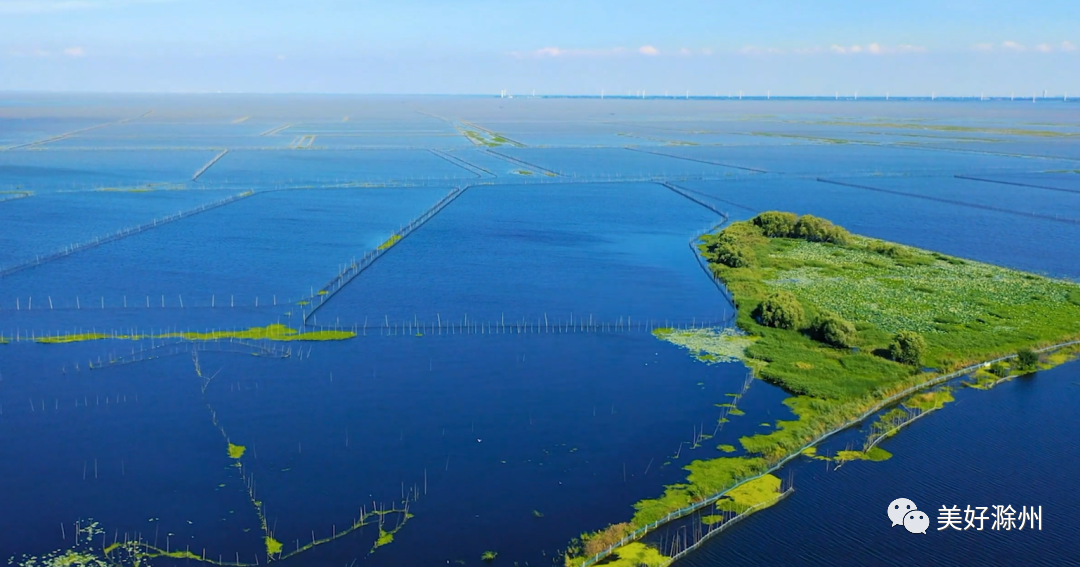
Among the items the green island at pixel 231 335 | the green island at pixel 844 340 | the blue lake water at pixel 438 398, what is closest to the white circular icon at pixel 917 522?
the blue lake water at pixel 438 398

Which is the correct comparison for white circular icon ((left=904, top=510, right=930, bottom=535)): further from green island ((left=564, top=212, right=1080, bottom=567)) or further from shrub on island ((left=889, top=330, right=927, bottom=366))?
shrub on island ((left=889, top=330, right=927, bottom=366))

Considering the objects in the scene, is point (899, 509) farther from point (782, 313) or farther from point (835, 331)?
point (782, 313)

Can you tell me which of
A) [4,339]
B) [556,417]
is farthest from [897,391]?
[4,339]

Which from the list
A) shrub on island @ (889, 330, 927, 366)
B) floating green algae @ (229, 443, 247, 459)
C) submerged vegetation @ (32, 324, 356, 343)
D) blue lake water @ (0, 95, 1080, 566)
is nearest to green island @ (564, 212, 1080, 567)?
shrub on island @ (889, 330, 927, 366)

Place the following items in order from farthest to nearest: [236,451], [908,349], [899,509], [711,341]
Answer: [711,341], [908,349], [236,451], [899,509]

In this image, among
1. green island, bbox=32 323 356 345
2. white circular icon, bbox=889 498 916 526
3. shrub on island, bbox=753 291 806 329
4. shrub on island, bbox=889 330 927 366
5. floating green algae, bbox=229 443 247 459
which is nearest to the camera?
white circular icon, bbox=889 498 916 526

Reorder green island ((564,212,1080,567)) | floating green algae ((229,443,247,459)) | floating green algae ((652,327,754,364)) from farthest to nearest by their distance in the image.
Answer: floating green algae ((652,327,754,364)) < floating green algae ((229,443,247,459)) < green island ((564,212,1080,567))
